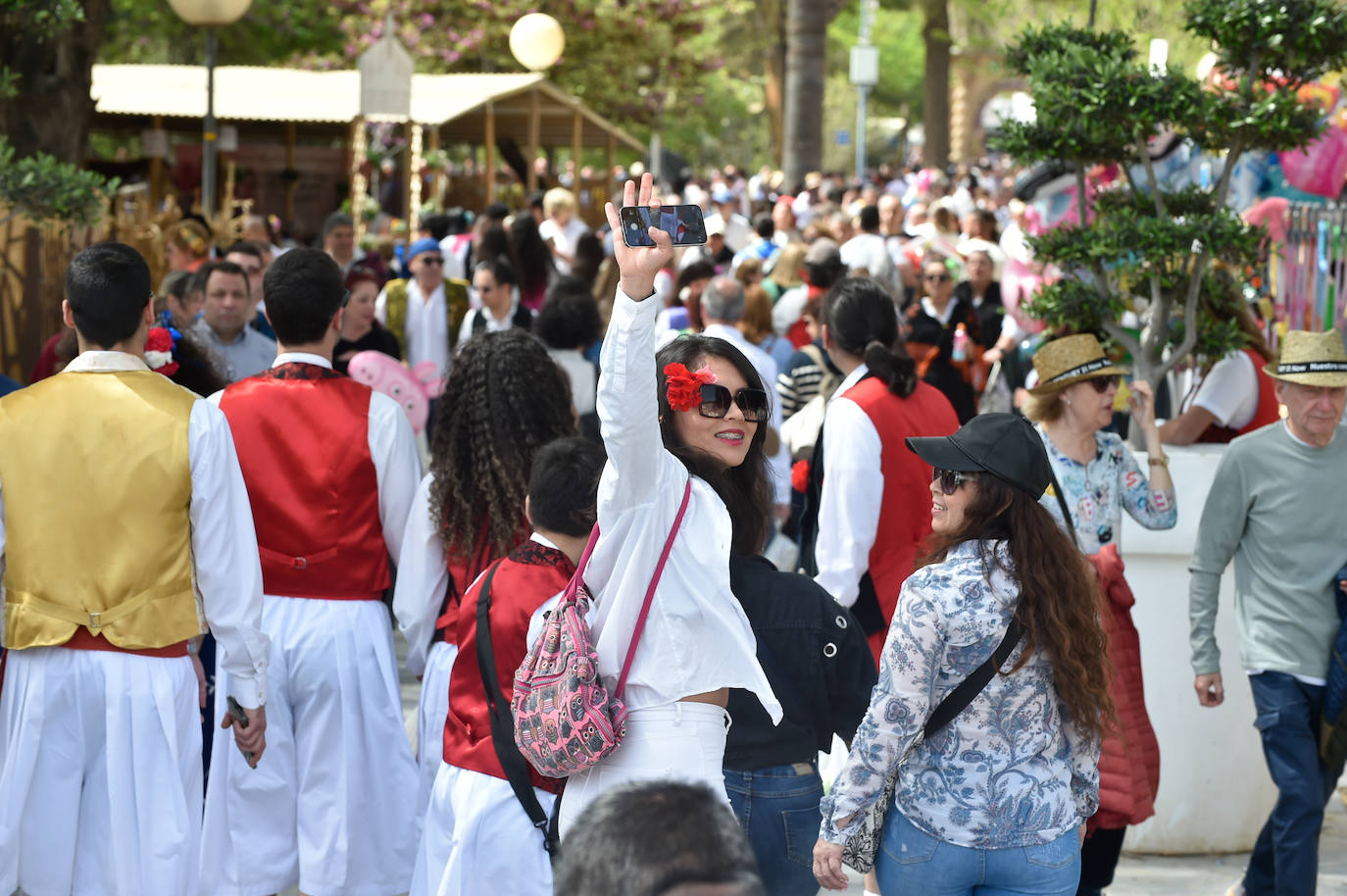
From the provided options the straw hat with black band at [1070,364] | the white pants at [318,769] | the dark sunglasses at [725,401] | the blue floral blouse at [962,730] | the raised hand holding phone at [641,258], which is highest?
the raised hand holding phone at [641,258]

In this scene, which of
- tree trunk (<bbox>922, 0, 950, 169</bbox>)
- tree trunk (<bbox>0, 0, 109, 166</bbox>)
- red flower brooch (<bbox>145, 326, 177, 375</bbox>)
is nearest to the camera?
red flower brooch (<bbox>145, 326, 177, 375</bbox>)

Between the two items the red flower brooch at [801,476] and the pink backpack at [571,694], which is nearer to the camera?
the pink backpack at [571,694]

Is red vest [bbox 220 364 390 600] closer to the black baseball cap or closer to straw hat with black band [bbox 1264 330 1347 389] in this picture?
the black baseball cap

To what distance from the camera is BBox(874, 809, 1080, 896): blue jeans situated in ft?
11.7

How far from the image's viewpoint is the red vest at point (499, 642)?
3.86 m

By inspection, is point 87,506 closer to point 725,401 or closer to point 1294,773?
point 725,401

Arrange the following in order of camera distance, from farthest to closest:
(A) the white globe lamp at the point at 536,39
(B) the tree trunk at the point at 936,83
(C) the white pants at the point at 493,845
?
(B) the tree trunk at the point at 936,83, (A) the white globe lamp at the point at 536,39, (C) the white pants at the point at 493,845

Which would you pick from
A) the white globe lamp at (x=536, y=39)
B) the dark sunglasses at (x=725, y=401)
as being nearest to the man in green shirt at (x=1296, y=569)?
the dark sunglasses at (x=725, y=401)

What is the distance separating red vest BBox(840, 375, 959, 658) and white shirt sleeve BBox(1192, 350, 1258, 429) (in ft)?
5.27

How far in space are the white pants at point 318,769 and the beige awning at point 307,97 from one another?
709 inches

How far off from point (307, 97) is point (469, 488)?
21033 mm

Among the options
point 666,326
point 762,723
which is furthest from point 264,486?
point 666,326

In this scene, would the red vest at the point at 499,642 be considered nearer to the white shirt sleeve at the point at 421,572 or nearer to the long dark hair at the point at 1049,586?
the white shirt sleeve at the point at 421,572

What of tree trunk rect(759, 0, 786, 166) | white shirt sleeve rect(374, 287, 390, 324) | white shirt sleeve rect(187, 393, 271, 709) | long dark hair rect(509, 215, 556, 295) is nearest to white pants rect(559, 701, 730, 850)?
white shirt sleeve rect(187, 393, 271, 709)
